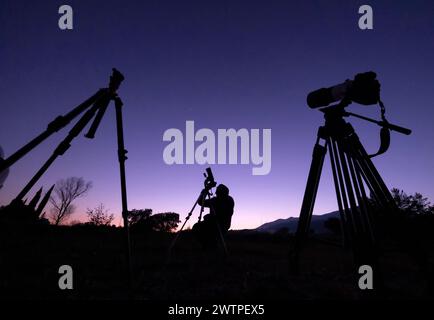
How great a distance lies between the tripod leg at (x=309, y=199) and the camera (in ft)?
11.0

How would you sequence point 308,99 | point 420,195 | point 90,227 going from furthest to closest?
point 420,195 → point 90,227 → point 308,99

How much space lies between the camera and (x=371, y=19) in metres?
3.95

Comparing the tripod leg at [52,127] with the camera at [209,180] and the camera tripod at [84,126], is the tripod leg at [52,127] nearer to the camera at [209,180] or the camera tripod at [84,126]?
the camera tripod at [84,126]

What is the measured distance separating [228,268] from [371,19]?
5.13 m

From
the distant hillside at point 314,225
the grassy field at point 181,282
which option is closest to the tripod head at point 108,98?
the grassy field at point 181,282

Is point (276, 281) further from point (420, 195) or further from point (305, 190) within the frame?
point (420, 195)

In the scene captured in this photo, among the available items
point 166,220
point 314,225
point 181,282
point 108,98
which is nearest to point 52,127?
point 108,98

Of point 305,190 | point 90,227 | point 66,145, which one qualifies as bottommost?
point 90,227

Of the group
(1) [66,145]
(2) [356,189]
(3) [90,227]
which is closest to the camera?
(1) [66,145]

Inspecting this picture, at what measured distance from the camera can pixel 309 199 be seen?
336cm

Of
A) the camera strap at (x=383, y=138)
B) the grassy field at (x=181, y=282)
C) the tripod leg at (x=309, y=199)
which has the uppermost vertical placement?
the camera strap at (x=383, y=138)

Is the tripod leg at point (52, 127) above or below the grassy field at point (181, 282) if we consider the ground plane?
above
